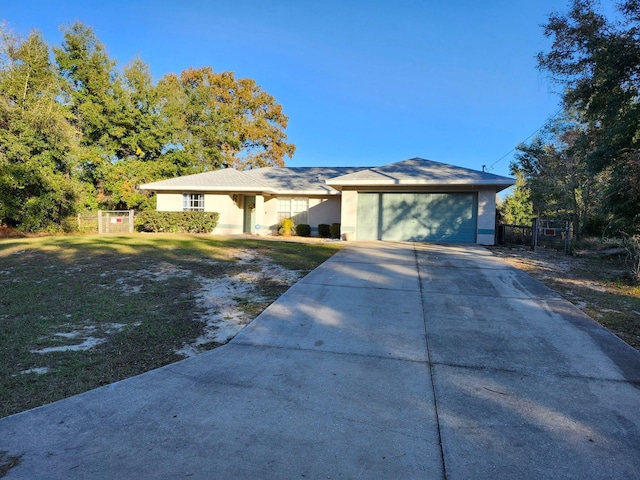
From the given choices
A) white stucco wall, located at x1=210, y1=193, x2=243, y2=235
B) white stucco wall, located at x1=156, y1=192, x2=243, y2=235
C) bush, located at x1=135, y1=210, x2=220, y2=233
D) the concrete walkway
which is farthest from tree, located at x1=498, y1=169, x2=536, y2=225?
the concrete walkway

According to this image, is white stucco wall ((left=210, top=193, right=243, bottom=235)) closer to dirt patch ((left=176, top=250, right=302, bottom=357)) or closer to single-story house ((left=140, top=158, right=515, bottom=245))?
single-story house ((left=140, top=158, right=515, bottom=245))

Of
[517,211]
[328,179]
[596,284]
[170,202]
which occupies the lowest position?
[596,284]

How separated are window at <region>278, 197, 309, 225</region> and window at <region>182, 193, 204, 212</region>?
4096mm

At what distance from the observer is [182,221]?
1912 cm

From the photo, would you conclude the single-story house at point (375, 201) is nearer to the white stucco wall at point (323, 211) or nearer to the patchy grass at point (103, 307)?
the white stucco wall at point (323, 211)

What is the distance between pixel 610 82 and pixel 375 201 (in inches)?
343

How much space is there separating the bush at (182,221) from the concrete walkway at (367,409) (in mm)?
14367

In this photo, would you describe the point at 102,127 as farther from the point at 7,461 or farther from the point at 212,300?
the point at 7,461

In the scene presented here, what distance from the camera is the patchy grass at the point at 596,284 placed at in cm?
562

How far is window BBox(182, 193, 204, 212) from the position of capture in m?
19.9

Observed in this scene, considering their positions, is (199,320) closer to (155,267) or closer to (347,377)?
(347,377)

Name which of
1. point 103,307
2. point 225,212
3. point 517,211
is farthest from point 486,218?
point 517,211

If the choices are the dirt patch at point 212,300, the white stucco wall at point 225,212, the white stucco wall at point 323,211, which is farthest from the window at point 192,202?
the dirt patch at point 212,300

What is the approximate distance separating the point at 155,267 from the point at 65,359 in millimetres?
4923
